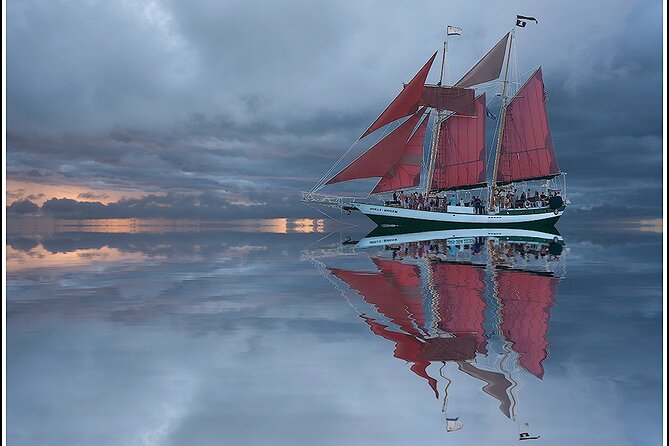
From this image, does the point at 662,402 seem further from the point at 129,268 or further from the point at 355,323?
the point at 129,268

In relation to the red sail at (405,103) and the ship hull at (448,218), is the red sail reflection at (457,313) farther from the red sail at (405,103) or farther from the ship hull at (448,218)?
the ship hull at (448,218)

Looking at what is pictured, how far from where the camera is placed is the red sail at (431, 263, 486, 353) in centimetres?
1095

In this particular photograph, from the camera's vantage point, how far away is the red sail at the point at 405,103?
61.6 m

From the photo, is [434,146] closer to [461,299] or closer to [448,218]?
[448,218]

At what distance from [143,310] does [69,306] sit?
2.03 m

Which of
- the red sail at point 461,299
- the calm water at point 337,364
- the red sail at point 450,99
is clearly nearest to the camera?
the calm water at point 337,364

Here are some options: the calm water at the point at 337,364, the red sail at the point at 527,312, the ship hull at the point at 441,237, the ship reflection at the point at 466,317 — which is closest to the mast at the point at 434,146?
the ship hull at the point at 441,237

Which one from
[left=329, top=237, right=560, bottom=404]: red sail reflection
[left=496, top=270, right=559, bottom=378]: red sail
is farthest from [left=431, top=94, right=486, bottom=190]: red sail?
[left=496, top=270, right=559, bottom=378]: red sail

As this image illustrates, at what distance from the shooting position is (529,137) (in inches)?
2751

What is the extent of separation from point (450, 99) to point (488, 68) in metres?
8.03

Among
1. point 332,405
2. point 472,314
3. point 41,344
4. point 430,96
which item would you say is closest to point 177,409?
point 332,405

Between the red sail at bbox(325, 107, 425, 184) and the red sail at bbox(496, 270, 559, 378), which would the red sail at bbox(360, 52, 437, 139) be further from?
the red sail at bbox(496, 270, 559, 378)

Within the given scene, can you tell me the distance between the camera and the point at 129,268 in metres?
24.6

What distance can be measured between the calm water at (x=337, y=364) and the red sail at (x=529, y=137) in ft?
180
